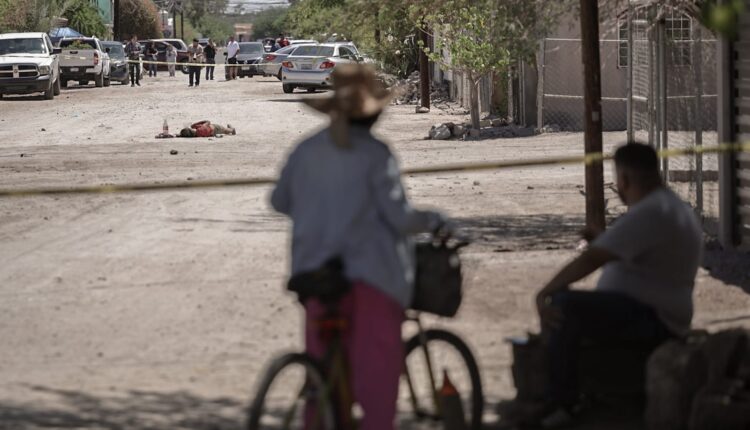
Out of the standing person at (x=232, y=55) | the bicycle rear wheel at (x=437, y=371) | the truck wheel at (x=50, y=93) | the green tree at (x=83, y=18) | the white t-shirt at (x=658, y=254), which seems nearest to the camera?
the bicycle rear wheel at (x=437, y=371)

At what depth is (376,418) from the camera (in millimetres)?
5391

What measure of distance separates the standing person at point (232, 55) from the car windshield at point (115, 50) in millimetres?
Answer: 4308

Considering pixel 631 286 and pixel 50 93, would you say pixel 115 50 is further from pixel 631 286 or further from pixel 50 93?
pixel 631 286

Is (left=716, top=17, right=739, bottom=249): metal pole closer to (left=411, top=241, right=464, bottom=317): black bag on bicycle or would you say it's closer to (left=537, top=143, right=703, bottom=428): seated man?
(left=537, top=143, right=703, bottom=428): seated man

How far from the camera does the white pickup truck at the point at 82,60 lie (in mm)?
49469

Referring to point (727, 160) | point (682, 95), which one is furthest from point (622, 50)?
point (727, 160)

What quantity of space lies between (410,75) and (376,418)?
37.8m

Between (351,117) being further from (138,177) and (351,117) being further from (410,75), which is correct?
(410,75)

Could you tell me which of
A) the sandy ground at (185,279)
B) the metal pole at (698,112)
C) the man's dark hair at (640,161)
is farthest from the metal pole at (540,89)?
the man's dark hair at (640,161)

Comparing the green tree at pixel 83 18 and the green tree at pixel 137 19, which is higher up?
the green tree at pixel 137 19

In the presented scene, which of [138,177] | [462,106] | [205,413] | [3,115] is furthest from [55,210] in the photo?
[462,106]

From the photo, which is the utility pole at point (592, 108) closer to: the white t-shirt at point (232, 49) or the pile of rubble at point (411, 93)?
the pile of rubble at point (411, 93)

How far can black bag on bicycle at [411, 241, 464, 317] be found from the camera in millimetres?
5676

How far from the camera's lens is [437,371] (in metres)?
6.28
